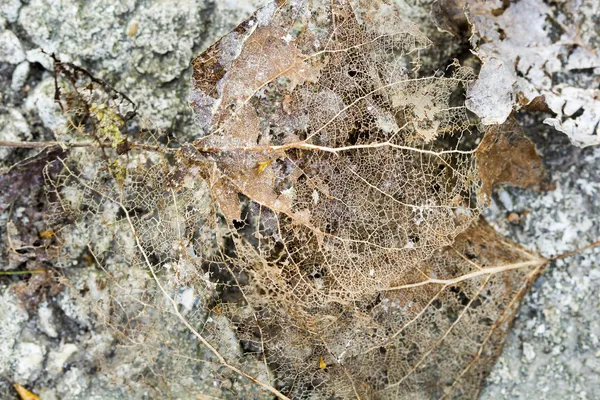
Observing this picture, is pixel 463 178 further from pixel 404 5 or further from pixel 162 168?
pixel 162 168

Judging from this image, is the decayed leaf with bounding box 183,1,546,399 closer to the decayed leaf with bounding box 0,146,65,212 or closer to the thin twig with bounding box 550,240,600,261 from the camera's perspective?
the thin twig with bounding box 550,240,600,261

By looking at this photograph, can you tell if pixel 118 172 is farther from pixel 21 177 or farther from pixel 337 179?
pixel 337 179

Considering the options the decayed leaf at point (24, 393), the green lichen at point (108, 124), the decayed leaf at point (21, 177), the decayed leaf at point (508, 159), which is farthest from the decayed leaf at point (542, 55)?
the decayed leaf at point (24, 393)

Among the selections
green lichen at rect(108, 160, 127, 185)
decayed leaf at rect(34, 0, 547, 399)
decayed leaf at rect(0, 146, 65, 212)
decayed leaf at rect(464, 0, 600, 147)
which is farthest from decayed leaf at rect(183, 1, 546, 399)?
decayed leaf at rect(0, 146, 65, 212)

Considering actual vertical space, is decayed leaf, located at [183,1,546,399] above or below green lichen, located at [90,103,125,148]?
below

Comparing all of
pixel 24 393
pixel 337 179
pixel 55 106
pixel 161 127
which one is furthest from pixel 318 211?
pixel 24 393

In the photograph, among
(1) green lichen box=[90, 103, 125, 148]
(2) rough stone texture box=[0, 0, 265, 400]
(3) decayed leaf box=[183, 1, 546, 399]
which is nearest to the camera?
(3) decayed leaf box=[183, 1, 546, 399]
